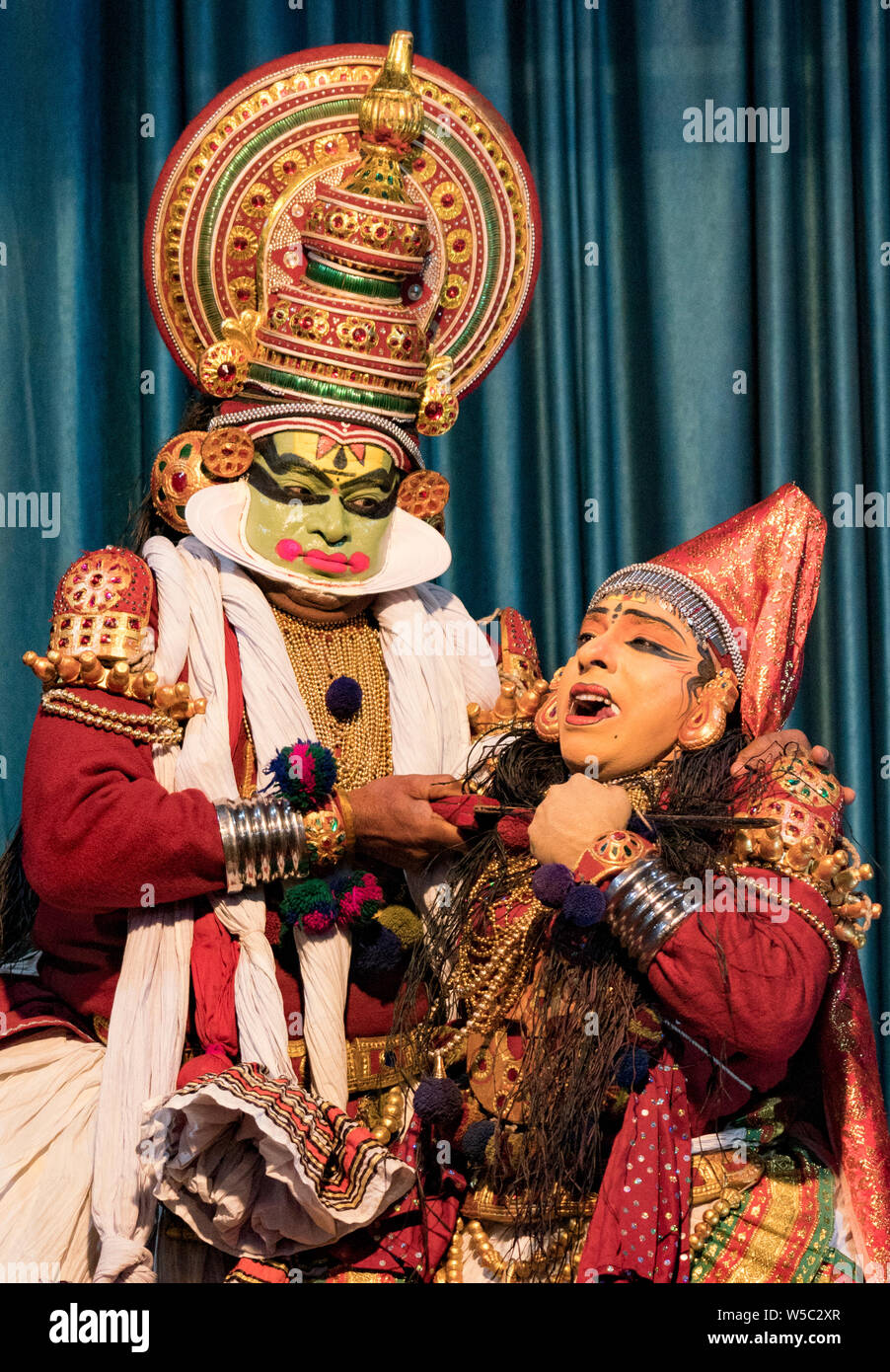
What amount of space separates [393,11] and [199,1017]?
8.91ft

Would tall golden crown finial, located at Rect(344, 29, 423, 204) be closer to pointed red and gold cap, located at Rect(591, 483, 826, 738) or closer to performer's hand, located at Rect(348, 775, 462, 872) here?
pointed red and gold cap, located at Rect(591, 483, 826, 738)

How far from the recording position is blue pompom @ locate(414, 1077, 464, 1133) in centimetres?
343

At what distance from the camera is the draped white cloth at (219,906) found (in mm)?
3414

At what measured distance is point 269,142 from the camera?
3.89m

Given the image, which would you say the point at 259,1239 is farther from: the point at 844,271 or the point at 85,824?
the point at 844,271

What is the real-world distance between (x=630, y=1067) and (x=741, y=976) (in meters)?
0.27

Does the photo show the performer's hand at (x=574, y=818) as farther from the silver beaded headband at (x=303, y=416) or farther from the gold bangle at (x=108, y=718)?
the silver beaded headband at (x=303, y=416)

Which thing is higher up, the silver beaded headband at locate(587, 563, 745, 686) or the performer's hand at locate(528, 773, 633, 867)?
the silver beaded headband at locate(587, 563, 745, 686)

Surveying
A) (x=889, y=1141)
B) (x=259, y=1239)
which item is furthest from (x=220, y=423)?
(x=889, y=1141)

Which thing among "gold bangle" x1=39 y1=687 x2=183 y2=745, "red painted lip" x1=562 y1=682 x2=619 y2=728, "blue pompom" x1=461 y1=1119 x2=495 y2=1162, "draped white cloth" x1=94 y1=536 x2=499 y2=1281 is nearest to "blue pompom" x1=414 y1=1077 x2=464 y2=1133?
"blue pompom" x1=461 y1=1119 x2=495 y2=1162

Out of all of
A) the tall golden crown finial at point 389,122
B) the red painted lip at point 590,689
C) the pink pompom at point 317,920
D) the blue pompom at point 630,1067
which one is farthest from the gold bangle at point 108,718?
the tall golden crown finial at point 389,122

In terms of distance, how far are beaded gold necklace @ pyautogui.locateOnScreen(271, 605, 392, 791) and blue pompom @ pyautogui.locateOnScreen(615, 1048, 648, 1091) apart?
773 millimetres

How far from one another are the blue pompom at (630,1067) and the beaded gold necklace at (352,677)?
0.77 meters

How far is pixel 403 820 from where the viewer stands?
139 inches
